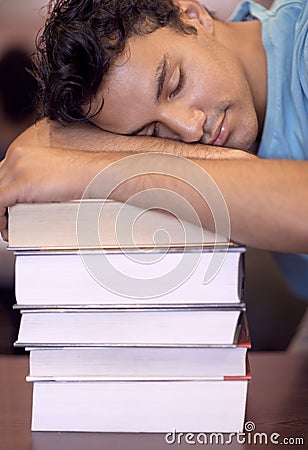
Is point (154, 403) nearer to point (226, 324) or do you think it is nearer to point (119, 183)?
point (226, 324)

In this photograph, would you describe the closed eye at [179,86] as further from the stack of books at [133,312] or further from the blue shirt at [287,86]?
the stack of books at [133,312]

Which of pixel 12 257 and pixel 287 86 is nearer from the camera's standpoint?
pixel 287 86

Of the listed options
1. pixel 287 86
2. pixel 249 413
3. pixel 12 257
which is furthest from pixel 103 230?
pixel 12 257

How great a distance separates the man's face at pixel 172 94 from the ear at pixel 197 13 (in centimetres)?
10

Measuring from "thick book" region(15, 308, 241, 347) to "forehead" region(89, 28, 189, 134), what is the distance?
435mm

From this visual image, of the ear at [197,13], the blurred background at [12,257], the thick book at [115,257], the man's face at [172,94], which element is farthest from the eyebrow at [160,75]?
the blurred background at [12,257]

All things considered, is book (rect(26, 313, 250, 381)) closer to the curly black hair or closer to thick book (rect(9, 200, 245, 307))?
thick book (rect(9, 200, 245, 307))

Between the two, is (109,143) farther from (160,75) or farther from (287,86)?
(287,86)

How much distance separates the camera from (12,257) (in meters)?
1.63

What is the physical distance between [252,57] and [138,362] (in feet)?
2.40

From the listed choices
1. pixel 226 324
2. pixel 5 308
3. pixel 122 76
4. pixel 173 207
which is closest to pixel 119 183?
pixel 173 207

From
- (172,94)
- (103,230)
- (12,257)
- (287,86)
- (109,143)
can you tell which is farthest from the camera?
(12,257)

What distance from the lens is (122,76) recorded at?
A: 1039mm

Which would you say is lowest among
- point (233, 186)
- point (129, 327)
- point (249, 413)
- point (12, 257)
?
point (12, 257)
